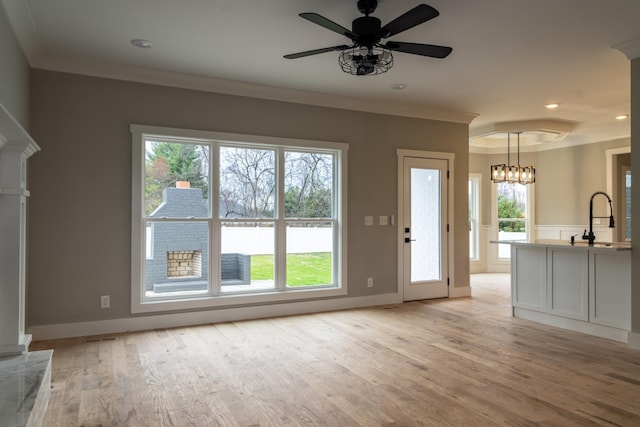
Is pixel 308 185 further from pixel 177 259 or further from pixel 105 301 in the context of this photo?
pixel 105 301

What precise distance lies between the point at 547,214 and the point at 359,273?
18.2ft

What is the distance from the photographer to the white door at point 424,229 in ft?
20.8

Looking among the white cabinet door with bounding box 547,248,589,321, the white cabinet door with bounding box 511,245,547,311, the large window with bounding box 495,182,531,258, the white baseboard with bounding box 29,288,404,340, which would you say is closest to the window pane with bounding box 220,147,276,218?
the white baseboard with bounding box 29,288,404,340

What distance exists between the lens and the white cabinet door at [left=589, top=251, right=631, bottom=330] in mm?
4219

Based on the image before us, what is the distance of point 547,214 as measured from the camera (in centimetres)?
941

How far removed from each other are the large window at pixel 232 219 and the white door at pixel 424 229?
1.08 m

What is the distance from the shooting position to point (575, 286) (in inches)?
184

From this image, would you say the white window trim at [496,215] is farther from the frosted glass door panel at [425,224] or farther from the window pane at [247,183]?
the window pane at [247,183]

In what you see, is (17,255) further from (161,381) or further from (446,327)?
(446,327)

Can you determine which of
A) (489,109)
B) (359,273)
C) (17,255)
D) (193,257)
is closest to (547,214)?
(489,109)

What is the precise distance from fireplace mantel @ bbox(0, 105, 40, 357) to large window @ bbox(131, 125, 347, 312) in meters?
1.72

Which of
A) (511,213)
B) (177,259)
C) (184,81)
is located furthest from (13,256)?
(511,213)

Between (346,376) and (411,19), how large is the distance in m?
2.54

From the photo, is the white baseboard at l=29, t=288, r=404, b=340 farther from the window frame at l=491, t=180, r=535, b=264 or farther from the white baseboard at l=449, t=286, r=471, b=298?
the window frame at l=491, t=180, r=535, b=264
